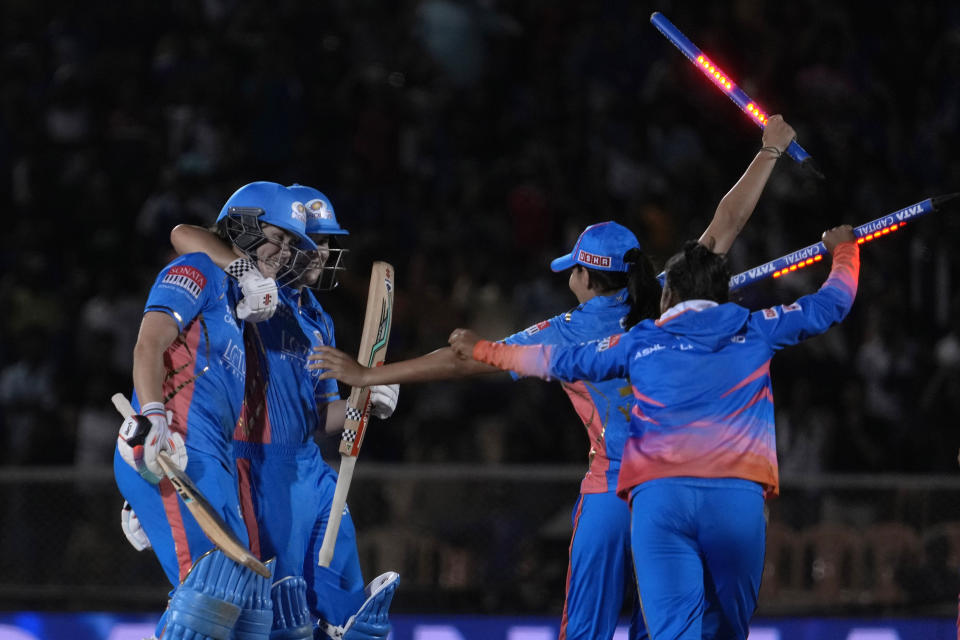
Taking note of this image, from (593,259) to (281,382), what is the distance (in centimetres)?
150

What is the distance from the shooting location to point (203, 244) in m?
6.23

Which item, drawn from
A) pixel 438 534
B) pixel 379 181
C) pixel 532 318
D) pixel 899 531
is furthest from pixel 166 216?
pixel 899 531

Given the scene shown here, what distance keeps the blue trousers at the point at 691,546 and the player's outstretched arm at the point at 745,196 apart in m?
1.49

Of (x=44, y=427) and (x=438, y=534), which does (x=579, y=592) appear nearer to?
(x=438, y=534)

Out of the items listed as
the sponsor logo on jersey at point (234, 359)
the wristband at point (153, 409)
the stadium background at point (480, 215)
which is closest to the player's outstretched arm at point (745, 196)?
the sponsor logo on jersey at point (234, 359)

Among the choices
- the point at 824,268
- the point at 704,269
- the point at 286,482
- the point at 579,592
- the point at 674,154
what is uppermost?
the point at 674,154

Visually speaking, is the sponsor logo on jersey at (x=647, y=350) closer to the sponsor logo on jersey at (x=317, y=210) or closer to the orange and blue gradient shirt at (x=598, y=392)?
the orange and blue gradient shirt at (x=598, y=392)

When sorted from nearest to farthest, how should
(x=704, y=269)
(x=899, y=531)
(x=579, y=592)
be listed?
(x=704, y=269) < (x=579, y=592) < (x=899, y=531)

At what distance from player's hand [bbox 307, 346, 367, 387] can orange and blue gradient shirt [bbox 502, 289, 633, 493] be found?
655 mm

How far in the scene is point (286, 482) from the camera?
6.30m

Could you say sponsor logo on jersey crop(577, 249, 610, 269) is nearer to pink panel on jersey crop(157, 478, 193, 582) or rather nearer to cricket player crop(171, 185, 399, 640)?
cricket player crop(171, 185, 399, 640)

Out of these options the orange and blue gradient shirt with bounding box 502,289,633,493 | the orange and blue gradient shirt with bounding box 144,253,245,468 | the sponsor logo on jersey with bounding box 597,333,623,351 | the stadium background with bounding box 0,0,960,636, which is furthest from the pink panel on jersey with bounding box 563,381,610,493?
the stadium background with bounding box 0,0,960,636

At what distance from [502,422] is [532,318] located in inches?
51.5

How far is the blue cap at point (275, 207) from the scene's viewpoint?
6.27 metres
